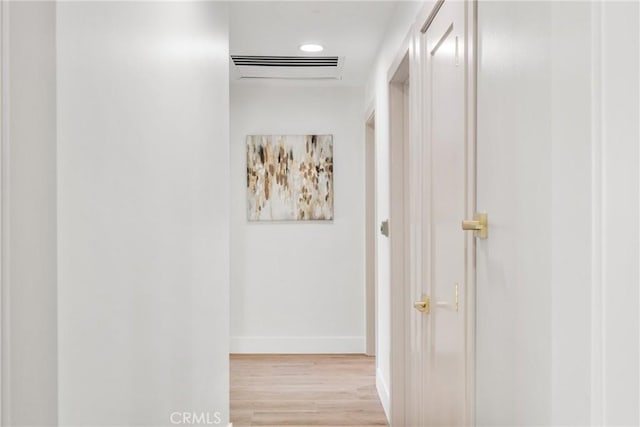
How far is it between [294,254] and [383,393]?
1.61m

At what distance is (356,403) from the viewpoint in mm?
3447

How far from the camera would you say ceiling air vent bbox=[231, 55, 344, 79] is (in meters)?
3.77

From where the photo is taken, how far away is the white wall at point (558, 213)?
2.40ft

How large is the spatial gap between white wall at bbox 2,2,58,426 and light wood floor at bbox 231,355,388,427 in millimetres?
2411

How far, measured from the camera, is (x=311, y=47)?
3529 mm

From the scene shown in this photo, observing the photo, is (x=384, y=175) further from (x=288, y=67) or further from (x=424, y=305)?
(x=424, y=305)

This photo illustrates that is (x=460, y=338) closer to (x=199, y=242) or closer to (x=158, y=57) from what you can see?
(x=199, y=242)

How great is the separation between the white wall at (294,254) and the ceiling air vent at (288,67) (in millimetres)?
395

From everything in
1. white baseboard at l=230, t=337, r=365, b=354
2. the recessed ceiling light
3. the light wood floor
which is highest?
the recessed ceiling light

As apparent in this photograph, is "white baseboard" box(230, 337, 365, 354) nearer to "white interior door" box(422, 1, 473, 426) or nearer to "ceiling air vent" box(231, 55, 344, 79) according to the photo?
"ceiling air vent" box(231, 55, 344, 79)

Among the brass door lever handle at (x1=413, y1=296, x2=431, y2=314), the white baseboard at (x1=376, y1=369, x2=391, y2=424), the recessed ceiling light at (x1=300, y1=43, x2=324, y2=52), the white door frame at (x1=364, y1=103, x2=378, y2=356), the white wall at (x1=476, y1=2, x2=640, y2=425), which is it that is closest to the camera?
the white wall at (x1=476, y1=2, x2=640, y2=425)

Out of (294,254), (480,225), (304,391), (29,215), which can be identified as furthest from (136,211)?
(294,254)

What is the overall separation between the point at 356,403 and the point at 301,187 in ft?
6.32

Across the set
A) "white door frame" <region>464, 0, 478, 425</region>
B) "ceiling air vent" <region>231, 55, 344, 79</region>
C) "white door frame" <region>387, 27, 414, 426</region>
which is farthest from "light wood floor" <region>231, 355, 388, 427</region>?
"ceiling air vent" <region>231, 55, 344, 79</region>
